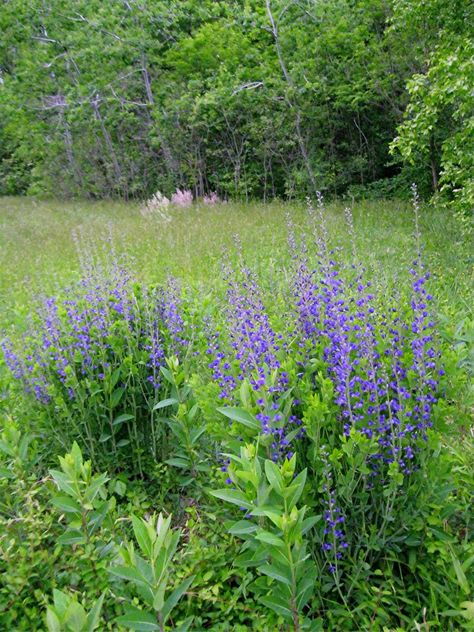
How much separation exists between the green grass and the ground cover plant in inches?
63.9

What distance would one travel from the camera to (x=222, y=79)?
14.5m

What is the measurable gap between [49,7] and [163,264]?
51.8ft

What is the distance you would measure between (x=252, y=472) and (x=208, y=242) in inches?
264

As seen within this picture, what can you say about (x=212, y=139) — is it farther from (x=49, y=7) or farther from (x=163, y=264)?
(x=163, y=264)

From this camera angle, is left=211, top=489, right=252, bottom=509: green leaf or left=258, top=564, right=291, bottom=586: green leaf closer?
left=258, top=564, right=291, bottom=586: green leaf

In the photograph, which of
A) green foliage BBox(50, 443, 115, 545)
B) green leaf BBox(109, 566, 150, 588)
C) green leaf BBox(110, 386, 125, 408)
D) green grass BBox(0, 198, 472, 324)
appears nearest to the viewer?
green leaf BBox(109, 566, 150, 588)

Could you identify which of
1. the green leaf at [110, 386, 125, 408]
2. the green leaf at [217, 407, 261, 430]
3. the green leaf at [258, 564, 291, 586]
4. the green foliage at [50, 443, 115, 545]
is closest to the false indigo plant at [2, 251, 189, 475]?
the green leaf at [110, 386, 125, 408]

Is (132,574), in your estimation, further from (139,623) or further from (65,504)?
(65,504)

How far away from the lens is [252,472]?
1.68 meters

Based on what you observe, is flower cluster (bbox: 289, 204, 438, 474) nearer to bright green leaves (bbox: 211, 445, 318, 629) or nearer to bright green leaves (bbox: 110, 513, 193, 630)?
bright green leaves (bbox: 211, 445, 318, 629)

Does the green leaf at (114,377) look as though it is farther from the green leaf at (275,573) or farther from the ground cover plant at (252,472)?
the green leaf at (275,573)

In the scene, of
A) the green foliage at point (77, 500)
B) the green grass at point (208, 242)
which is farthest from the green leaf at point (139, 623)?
the green grass at point (208, 242)

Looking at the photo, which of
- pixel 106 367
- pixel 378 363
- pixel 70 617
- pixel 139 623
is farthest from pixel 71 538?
pixel 378 363

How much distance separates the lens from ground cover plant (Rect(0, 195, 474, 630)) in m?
1.77
